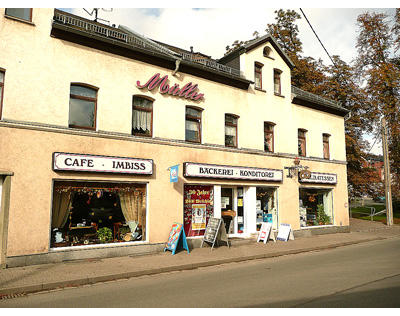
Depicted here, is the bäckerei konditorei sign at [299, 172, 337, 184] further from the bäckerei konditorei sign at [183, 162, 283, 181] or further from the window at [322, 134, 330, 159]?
the bäckerei konditorei sign at [183, 162, 283, 181]

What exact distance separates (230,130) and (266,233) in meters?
5.08

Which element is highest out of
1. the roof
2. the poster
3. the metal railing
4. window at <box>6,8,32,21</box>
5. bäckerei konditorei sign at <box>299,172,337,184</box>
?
the roof

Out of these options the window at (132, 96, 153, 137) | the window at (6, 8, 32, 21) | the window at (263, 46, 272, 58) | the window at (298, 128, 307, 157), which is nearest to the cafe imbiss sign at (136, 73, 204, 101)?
the window at (132, 96, 153, 137)

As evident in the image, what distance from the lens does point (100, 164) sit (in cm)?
1121

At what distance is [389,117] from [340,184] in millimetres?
9518

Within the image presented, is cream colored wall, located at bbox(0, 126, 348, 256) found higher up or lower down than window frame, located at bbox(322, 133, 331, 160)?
lower down

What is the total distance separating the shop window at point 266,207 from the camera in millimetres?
16122

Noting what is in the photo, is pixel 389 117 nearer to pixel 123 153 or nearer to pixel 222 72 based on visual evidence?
pixel 222 72

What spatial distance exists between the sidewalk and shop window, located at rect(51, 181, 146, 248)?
3.18ft

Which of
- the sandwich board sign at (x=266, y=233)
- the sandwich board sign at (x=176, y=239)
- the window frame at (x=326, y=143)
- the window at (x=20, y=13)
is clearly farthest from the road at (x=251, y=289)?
the window frame at (x=326, y=143)

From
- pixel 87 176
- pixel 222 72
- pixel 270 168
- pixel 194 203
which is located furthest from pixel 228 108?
pixel 87 176

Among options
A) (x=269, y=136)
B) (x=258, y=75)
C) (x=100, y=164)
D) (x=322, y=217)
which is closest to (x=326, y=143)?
(x=322, y=217)

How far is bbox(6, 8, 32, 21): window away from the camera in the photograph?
1031 centimetres

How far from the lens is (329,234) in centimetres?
1842
